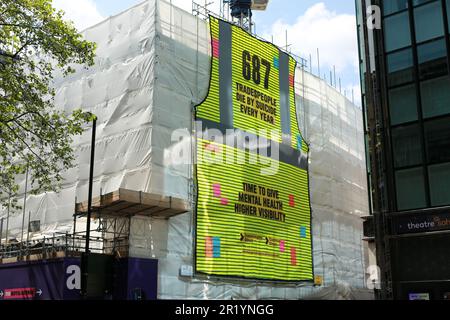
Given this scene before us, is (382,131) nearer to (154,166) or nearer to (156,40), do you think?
(154,166)

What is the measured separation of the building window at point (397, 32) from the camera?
21.7 metres

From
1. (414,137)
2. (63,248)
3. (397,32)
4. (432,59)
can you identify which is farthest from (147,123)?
(432,59)

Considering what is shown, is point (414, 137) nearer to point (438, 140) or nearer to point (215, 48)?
point (438, 140)

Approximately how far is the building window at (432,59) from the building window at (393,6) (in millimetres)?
1909

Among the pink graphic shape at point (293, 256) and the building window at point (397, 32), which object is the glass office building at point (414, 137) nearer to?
the building window at point (397, 32)

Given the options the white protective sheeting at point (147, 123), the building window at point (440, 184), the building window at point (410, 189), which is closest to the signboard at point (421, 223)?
the building window at point (410, 189)

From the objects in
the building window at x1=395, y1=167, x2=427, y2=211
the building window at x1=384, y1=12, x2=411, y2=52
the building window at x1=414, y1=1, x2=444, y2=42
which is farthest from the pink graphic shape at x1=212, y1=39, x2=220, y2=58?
the building window at x1=395, y1=167, x2=427, y2=211

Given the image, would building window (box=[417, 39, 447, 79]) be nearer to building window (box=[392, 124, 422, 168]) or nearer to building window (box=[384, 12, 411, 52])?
building window (box=[384, 12, 411, 52])

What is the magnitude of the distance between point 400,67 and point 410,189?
4.81m

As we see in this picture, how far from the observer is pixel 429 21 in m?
21.4

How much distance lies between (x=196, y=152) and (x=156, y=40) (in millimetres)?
5975

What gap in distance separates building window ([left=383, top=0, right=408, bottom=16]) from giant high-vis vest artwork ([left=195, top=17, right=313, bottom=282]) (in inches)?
429

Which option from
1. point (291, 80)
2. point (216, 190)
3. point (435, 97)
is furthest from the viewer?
point (291, 80)

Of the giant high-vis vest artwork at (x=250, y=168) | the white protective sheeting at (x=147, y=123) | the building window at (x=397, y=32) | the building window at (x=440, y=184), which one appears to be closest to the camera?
the building window at (x=440, y=184)
